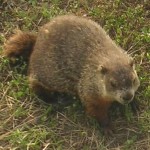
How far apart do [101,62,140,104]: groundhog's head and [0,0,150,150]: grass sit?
0.48 m

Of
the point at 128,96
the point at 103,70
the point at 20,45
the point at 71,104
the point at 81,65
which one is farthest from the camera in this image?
the point at 20,45

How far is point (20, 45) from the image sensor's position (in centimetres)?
519

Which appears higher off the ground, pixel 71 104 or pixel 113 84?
pixel 113 84

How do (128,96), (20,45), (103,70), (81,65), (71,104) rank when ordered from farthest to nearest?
1. (20,45)
2. (71,104)
3. (81,65)
4. (103,70)
5. (128,96)

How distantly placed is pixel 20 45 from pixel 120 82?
1.43m

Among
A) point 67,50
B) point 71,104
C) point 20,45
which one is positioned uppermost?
point 67,50

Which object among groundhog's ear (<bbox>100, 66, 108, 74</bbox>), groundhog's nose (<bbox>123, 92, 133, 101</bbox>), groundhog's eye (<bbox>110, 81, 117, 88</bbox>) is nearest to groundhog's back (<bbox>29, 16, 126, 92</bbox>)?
groundhog's ear (<bbox>100, 66, 108, 74</bbox>)

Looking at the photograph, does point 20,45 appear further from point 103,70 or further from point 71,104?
point 103,70

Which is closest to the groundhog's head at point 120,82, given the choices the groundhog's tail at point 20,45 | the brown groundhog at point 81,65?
the brown groundhog at point 81,65

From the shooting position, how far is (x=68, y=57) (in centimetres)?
474

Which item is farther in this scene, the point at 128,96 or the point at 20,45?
the point at 20,45

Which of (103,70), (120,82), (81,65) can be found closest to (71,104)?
(81,65)

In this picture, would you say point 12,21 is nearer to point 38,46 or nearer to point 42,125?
point 38,46

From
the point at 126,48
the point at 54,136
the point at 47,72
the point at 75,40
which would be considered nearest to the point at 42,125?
the point at 54,136
